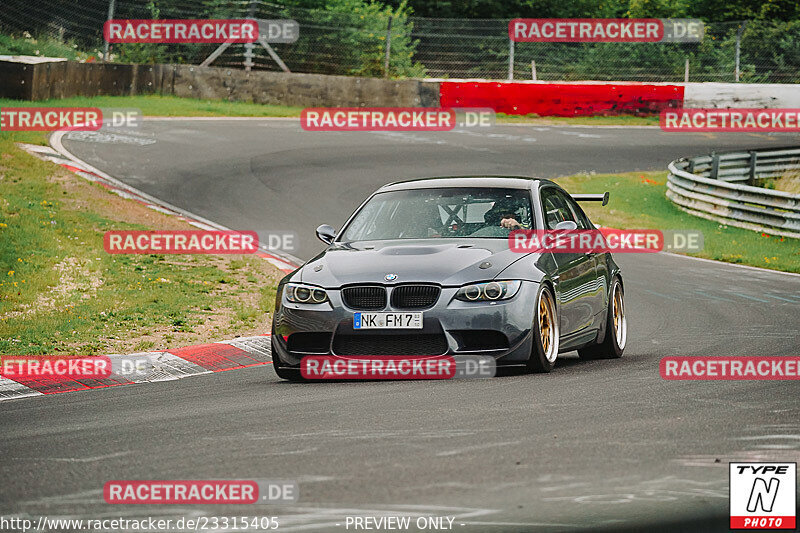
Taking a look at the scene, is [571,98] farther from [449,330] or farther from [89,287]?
[449,330]

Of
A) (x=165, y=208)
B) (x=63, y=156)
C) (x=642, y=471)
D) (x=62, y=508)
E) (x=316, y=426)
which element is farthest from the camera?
(x=63, y=156)

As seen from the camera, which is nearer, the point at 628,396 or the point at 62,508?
the point at 62,508

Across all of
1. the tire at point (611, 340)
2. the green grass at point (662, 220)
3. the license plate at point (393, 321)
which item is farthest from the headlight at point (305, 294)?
the green grass at point (662, 220)

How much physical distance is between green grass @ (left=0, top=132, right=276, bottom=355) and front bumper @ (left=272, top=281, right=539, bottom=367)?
2.83 metres

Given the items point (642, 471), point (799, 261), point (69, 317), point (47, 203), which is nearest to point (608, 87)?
point (799, 261)

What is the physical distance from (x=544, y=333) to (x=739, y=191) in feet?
53.2

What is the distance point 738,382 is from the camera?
8.30 m

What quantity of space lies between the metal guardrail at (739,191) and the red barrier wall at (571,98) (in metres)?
6.49

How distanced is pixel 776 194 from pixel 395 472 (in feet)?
59.3

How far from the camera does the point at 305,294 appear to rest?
28.6ft

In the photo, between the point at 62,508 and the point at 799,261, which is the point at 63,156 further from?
the point at 62,508

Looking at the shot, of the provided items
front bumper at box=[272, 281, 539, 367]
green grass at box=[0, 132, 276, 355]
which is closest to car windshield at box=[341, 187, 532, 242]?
front bumper at box=[272, 281, 539, 367]

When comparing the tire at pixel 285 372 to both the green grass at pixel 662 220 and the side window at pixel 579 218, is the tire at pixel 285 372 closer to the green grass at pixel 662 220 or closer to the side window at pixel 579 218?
the side window at pixel 579 218

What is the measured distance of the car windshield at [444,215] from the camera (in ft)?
31.3
